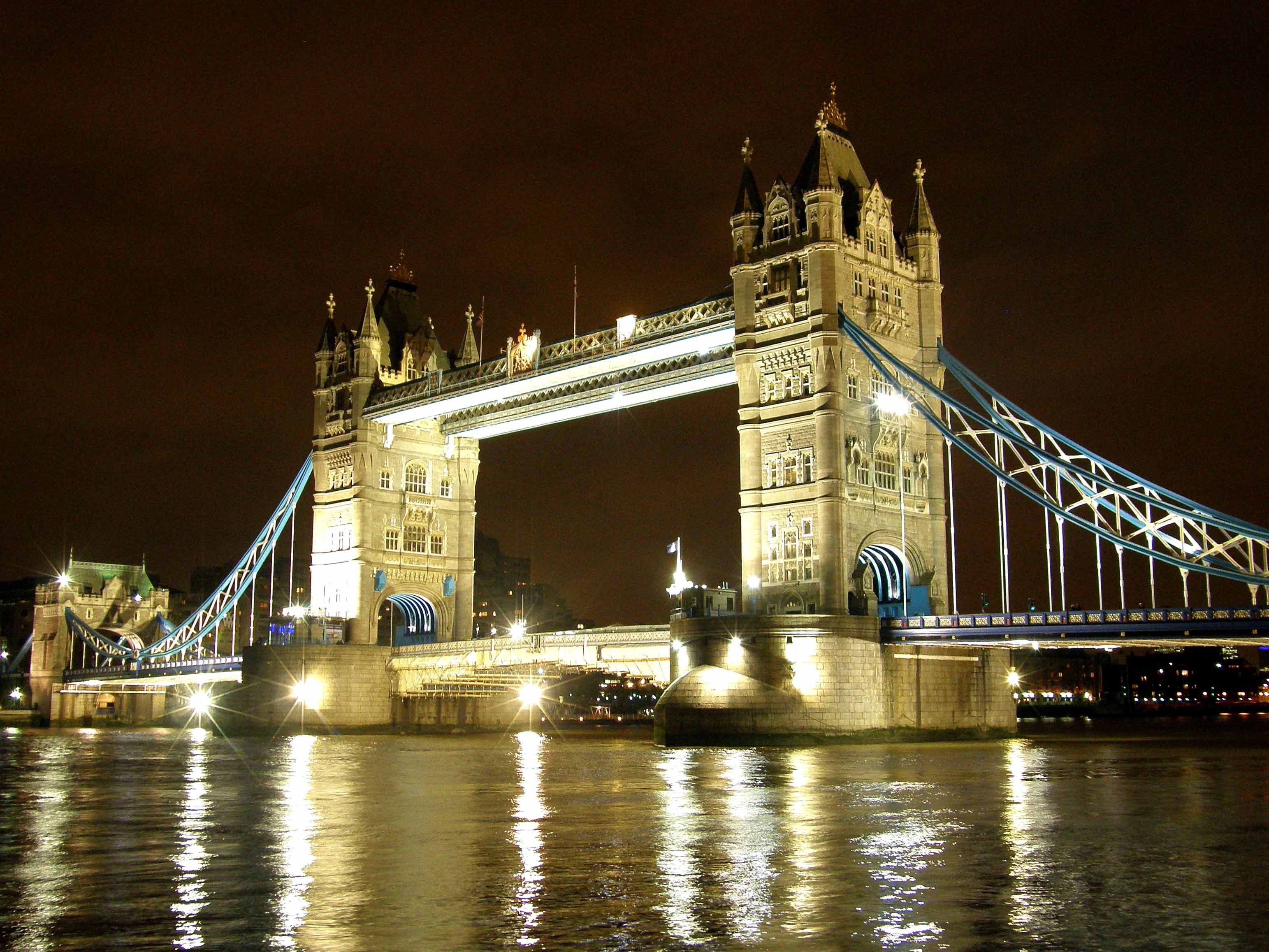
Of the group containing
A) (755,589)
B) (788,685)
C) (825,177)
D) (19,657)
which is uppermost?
(825,177)

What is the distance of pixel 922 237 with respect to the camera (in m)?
58.8

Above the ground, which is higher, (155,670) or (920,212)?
(920,212)

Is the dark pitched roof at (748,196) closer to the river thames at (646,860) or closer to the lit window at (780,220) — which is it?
the lit window at (780,220)

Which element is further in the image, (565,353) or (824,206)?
(565,353)

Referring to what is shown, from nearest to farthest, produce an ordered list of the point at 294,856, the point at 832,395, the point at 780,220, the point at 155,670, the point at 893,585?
the point at 294,856, the point at 832,395, the point at 780,220, the point at 893,585, the point at 155,670

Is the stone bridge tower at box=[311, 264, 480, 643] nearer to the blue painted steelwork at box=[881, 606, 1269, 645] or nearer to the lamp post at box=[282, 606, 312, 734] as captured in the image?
the lamp post at box=[282, 606, 312, 734]

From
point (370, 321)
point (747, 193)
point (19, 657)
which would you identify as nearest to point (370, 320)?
point (370, 321)

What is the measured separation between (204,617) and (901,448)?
79166 mm

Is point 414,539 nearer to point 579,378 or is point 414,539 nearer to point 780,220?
point 579,378

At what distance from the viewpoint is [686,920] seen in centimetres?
1342

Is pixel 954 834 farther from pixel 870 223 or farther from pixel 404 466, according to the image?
pixel 404 466

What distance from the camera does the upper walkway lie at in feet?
196

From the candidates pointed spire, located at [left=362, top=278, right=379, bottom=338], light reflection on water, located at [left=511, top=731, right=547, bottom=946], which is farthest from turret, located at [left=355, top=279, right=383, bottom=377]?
A: light reflection on water, located at [left=511, top=731, right=547, bottom=946]

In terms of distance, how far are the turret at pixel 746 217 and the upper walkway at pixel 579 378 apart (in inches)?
93.5
